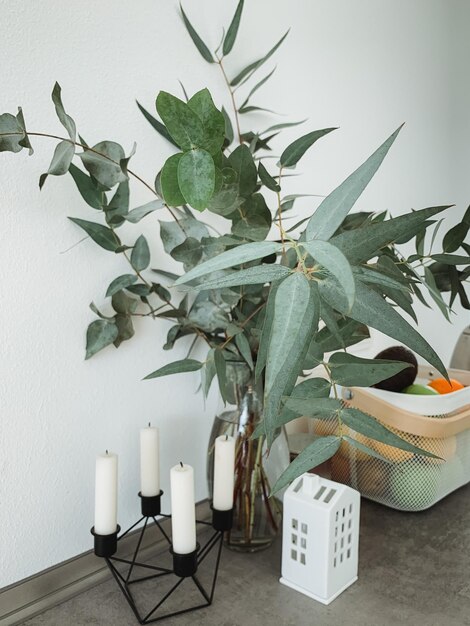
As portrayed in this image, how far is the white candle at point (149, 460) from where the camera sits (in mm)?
771

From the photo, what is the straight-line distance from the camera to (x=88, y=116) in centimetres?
76

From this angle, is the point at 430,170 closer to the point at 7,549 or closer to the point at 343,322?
the point at 343,322

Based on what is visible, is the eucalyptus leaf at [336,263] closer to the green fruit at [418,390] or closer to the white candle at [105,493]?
the white candle at [105,493]

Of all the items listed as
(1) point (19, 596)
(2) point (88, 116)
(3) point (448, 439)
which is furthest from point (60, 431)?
(3) point (448, 439)

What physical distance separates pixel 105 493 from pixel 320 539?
0.92 ft

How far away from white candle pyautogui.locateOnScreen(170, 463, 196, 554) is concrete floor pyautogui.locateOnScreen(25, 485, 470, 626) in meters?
0.09

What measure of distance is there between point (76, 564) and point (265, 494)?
0.28 m

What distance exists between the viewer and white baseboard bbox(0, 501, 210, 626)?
2.30 ft

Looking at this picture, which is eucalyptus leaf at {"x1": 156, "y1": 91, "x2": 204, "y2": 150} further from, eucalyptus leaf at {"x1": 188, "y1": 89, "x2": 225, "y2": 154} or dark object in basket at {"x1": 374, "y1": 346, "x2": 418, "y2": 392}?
dark object in basket at {"x1": 374, "y1": 346, "x2": 418, "y2": 392}

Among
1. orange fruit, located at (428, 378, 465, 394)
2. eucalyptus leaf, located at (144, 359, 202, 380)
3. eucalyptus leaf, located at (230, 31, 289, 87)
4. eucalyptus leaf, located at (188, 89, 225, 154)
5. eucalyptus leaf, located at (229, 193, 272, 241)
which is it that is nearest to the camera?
eucalyptus leaf, located at (188, 89, 225, 154)

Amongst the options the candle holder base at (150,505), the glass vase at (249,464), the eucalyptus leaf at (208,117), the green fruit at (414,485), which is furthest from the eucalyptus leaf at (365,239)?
the green fruit at (414,485)

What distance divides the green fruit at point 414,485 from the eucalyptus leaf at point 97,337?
1.68 feet

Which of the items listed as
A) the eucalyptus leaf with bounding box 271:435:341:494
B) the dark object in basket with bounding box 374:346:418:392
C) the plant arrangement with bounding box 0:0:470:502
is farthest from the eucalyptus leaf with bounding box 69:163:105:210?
the dark object in basket with bounding box 374:346:418:392

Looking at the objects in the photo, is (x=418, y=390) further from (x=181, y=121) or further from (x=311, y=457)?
(x=181, y=121)
